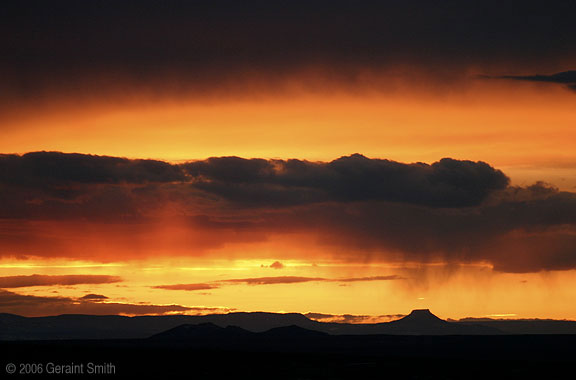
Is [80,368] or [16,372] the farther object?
[80,368]

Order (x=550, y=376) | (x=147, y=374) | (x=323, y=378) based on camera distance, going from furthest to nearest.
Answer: (x=550, y=376)
(x=147, y=374)
(x=323, y=378)

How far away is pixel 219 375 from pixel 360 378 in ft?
88.6

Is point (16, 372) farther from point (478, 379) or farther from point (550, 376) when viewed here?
point (550, 376)

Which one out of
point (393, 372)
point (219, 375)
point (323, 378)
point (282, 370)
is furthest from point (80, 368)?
point (393, 372)

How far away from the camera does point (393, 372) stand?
15625 centimetres

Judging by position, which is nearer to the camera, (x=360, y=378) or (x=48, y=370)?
(x=360, y=378)

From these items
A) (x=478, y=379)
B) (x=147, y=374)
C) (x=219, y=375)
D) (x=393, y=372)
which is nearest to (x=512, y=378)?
(x=478, y=379)

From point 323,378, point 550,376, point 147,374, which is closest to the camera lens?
point 323,378

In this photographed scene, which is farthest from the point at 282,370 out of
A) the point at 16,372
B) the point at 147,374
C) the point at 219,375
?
the point at 16,372

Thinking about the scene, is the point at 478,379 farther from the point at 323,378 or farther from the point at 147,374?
the point at 147,374

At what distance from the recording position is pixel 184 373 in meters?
152

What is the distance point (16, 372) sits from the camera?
142875mm

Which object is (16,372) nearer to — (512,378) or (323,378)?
(323,378)

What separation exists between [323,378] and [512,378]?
40.0m
